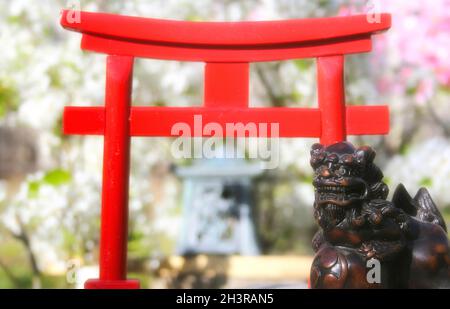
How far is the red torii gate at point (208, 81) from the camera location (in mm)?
2326

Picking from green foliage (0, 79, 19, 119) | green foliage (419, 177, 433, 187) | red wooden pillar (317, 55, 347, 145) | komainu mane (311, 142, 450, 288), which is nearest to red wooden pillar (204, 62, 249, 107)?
red wooden pillar (317, 55, 347, 145)

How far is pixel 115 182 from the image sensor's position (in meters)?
2.32

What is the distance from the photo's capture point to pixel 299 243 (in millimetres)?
5672

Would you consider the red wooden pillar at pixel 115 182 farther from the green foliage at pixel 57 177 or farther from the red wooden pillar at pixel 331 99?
the green foliage at pixel 57 177

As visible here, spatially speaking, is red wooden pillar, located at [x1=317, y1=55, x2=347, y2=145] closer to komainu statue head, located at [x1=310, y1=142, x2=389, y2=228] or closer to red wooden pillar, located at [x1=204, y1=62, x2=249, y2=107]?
red wooden pillar, located at [x1=204, y1=62, x2=249, y2=107]

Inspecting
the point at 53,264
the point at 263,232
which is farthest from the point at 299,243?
the point at 53,264

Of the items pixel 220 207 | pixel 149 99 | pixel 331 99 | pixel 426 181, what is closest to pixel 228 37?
pixel 331 99

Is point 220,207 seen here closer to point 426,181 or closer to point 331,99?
point 426,181

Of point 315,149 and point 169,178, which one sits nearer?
point 315,149

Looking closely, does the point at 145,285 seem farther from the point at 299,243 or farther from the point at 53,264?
the point at 299,243

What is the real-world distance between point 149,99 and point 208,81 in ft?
5.65

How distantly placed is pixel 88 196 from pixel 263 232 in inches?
91.1

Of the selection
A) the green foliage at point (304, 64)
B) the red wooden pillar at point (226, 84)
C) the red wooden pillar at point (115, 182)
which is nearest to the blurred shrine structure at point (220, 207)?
the green foliage at point (304, 64)

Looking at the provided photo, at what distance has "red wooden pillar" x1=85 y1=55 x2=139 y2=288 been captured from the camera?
2299 mm
